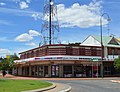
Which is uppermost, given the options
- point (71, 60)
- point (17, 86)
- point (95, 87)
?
point (71, 60)

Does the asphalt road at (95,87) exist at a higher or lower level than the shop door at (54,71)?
lower

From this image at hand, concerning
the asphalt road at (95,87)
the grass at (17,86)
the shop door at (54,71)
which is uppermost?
the shop door at (54,71)

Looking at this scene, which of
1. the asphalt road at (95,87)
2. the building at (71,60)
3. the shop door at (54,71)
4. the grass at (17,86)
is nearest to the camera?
the grass at (17,86)

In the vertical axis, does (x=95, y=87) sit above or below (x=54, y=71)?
below

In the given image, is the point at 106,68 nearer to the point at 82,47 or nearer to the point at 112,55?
the point at 112,55

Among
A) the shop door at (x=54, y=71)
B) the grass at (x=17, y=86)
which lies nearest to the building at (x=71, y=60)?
the shop door at (x=54, y=71)

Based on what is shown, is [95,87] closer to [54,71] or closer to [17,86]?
[17,86]

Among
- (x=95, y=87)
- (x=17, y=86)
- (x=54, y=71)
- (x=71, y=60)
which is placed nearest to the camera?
(x=17, y=86)

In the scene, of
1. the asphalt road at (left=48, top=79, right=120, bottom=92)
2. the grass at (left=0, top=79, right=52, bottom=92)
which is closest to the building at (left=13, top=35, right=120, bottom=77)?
the asphalt road at (left=48, top=79, right=120, bottom=92)

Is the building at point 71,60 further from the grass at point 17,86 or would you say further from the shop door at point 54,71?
the grass at point 17,86

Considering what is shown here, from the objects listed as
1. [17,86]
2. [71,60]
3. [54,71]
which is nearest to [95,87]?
[17,86]

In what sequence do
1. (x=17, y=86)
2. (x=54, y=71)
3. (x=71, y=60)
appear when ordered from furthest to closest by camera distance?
(x=54, y=71), (x=71, y=60), (x=17, y=86)

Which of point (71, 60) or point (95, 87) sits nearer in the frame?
point (95, 87)

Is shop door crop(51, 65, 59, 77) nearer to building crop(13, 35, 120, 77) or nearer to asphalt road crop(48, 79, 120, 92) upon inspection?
building crop(13, 35, 120, 77)
